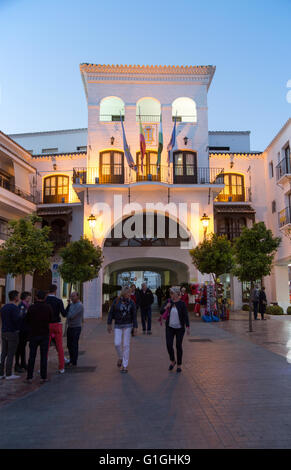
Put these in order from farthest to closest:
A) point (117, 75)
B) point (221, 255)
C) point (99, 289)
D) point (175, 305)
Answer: point (117, 75)
point (99, 289)
point (221, 255)
point (175, 305)

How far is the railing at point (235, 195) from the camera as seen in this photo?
88.4 feet

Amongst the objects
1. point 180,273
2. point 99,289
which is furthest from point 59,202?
point 180,273

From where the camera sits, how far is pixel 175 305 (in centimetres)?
807

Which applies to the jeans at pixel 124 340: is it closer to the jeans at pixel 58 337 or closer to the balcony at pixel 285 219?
the jeans at pixel 58 337

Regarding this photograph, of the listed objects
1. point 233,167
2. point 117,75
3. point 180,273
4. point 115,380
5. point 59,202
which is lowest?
point 115,380

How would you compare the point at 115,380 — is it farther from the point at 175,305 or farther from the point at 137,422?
the point at 137,422

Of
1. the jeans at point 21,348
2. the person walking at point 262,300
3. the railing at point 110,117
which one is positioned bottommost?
the jeans at point 21,348

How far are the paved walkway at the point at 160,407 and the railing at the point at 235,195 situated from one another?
18.5m

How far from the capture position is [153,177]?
2288cm

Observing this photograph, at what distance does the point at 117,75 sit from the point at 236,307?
1738 centimetres

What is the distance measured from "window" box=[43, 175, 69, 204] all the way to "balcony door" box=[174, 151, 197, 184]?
27.4ft

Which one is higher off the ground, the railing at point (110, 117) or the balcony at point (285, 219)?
the railing at point (110, 117)

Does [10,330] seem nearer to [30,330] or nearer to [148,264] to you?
[30,330]

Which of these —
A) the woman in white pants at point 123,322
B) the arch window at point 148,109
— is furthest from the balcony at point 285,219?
the woman in white pants at point 123,322
